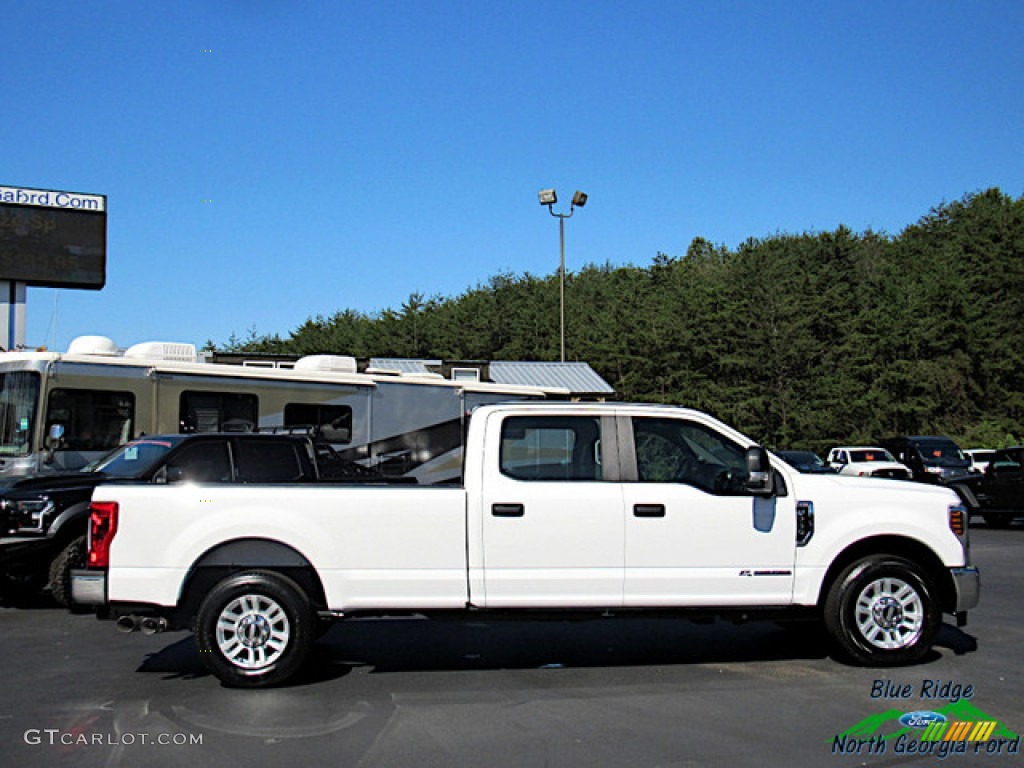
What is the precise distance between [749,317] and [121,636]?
143 feet

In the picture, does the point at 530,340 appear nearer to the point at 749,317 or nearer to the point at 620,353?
the point at 620,353

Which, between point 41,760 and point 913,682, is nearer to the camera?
point 41,760

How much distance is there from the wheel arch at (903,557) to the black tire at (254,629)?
12.6 feet

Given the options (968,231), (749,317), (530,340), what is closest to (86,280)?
(749,317)

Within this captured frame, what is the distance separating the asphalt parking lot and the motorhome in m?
5.17

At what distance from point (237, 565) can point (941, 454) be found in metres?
27.3

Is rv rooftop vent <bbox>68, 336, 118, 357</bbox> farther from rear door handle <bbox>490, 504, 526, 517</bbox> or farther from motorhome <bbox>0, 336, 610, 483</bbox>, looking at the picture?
rear door handle <bbox>490, 504, 526, 517</bbox>

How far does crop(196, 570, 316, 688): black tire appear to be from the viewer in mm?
7016

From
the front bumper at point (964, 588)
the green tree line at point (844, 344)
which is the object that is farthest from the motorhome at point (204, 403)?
the green tree line at point (844, 344)

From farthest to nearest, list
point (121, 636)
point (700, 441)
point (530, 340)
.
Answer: point (530, 340), point (121, 636), point (700, 441)

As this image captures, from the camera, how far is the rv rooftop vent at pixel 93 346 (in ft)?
51.7

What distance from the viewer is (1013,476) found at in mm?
19922

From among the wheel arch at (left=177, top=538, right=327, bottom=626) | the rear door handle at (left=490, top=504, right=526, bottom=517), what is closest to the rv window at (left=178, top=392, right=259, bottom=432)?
the wheel arch at (left=177, top=538, right=327, bottom=626)

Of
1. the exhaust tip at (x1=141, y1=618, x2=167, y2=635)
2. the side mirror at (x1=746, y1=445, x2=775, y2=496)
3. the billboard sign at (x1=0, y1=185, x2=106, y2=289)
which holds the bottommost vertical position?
the exhaust tip at (x1=141, y1=618, x2=167, y2=635)
